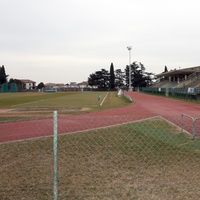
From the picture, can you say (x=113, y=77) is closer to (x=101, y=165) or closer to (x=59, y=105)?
(x=59, y=105)

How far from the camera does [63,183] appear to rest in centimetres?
602

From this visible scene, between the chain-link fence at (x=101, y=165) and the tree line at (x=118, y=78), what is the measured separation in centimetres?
10395

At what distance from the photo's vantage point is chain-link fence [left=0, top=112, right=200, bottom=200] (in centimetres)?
545

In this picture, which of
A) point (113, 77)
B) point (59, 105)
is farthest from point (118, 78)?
point (59, 105)

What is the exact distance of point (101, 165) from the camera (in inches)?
288

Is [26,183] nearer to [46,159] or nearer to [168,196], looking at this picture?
[46,159]

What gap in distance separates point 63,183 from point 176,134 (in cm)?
652

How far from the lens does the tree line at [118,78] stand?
115 m

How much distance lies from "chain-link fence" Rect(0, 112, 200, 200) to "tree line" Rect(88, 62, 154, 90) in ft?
341

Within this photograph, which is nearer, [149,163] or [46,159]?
[149,163]

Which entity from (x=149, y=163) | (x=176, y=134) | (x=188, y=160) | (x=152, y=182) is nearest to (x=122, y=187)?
(x=152, y=182)

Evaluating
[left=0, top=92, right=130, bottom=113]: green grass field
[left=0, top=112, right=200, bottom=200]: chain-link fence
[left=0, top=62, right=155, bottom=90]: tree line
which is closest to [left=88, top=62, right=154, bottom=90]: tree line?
[left=0, top=62, right=155, bottom=90]: tree line

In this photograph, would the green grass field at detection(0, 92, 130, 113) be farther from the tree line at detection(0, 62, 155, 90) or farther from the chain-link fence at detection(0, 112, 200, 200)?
the tree line at detection(0, 62, 155, 90)

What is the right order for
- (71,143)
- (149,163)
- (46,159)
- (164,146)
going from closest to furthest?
(149,163), (46,159), (164,146), (71,143)
